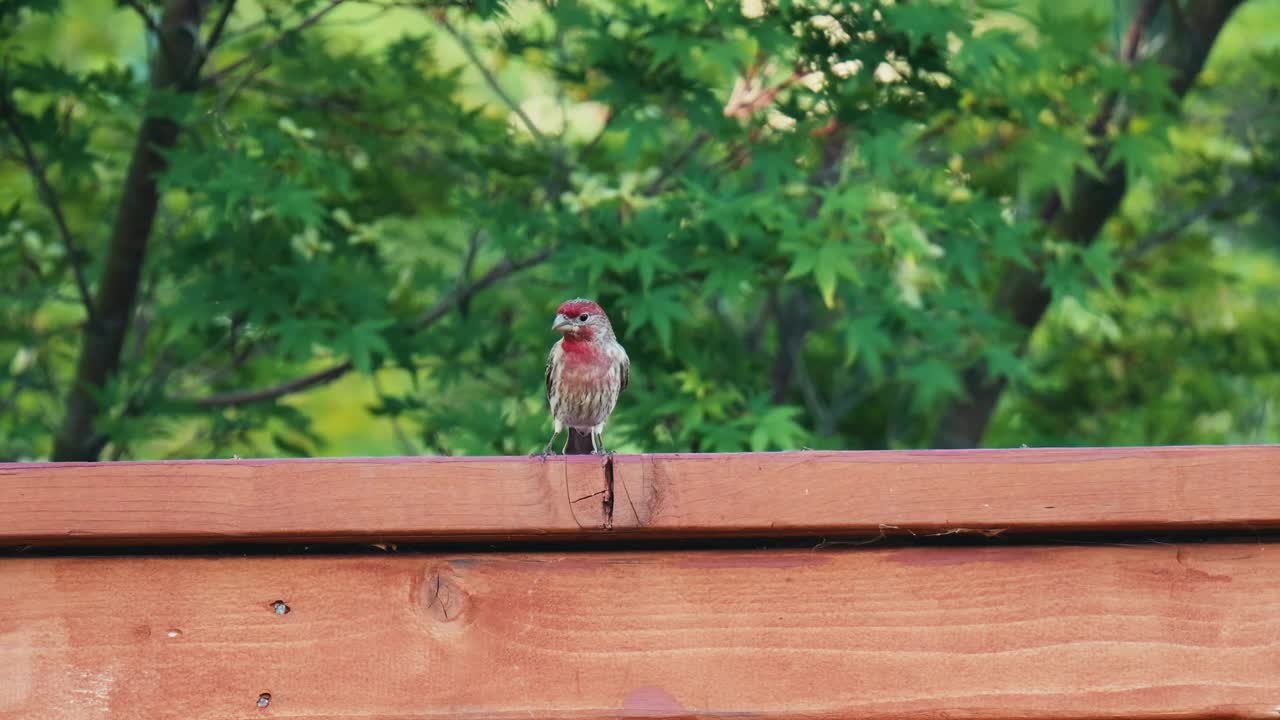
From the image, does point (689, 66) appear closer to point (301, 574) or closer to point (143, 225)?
point (143, 225)

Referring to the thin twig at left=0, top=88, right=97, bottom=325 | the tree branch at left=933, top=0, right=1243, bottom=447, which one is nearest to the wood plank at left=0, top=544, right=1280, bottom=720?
the thin twig at left=0, top=88, right=97, bottom=325

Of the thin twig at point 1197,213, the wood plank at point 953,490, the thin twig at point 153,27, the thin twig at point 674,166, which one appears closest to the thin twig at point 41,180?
the thin twig at point 153,27

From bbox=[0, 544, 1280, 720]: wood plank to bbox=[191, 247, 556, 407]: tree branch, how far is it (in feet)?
12.2

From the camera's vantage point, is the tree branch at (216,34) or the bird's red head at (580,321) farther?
the tree branch at (216,34)

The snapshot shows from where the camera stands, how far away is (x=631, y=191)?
16.7 ft

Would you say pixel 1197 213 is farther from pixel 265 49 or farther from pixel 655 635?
pixel 655 635

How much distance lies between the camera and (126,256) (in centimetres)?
550

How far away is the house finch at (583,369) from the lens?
4.29 metres

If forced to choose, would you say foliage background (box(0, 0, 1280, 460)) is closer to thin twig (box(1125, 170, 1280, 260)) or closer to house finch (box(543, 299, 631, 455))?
thin twig (box(1125, 170, 1280, 260))

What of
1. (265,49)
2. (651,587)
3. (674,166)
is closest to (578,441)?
(674,166)

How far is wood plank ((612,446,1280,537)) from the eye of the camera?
1.71 m

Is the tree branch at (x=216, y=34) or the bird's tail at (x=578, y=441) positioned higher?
the tree branch at (x=216, y=34)

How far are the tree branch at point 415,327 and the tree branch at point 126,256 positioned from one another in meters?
0.44

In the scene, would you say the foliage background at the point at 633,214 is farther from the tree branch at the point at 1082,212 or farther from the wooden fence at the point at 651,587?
the wooden fence at the point at 651,587
